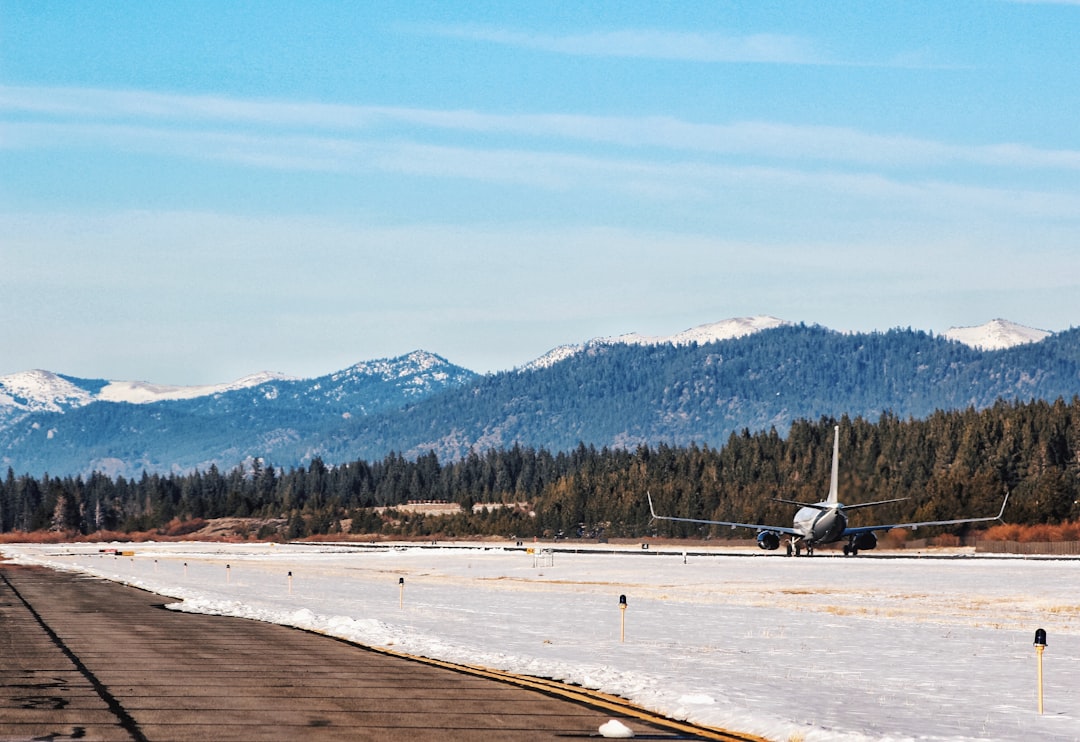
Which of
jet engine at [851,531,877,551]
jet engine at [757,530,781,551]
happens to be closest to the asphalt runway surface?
jet engine at [851,531,877,551]

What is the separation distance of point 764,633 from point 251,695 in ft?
64.1

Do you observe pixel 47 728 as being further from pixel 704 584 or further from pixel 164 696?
pixel 704 584

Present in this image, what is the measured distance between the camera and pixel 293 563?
118 meters

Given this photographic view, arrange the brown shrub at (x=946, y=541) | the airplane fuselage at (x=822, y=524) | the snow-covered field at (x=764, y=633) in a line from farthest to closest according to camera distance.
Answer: the brown shrub at (x=946, y=541), the airplane fuselage at (x=822, y=524), the snow-covered field at (x=764, y=633)

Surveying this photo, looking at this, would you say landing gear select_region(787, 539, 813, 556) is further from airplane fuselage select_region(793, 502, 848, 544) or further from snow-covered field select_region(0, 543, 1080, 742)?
snow-covered field select_region(0, 543, 1080, 742)

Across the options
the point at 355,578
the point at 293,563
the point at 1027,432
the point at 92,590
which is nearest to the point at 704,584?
the point at 355,578

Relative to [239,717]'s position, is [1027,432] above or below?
above

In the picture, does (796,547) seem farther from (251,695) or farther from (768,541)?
(251,695)

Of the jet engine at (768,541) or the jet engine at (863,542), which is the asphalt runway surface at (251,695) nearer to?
the jet engine at (863,542)

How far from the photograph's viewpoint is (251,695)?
25219 mm

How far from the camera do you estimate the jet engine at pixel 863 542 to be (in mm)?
108688

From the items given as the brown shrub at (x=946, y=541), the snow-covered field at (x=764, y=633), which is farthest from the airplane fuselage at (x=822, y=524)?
the brown shrub at (x=946, y=541)

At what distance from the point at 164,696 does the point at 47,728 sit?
156 inches

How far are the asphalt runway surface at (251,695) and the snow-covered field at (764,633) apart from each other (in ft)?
7.08
